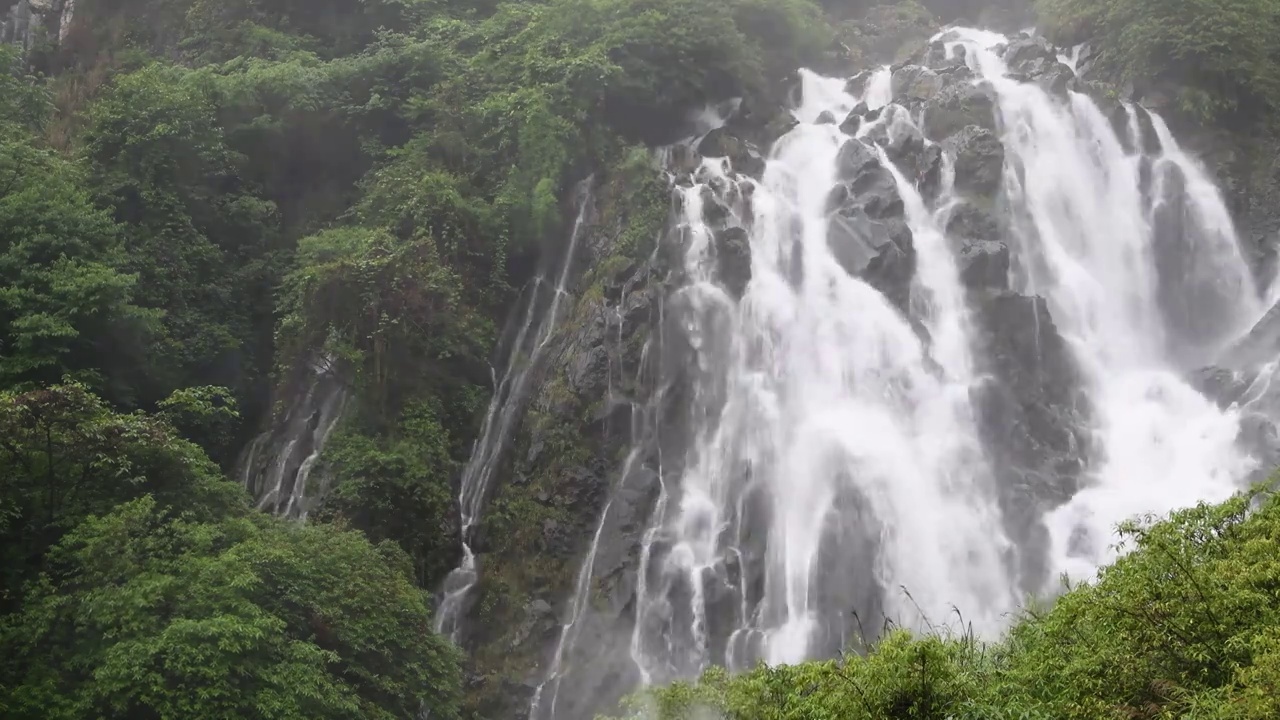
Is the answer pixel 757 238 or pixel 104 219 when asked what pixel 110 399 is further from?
pixel 757 238

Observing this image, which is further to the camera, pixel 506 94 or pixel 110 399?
pixel 506 94

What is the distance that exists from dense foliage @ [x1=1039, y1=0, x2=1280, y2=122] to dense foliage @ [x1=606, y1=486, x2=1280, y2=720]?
21471 millimetres

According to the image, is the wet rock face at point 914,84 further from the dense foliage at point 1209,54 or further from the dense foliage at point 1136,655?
the dense foliage at point 1136,655

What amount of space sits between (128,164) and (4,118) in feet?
11.6

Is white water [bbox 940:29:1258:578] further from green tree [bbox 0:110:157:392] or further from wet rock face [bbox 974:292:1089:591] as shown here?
green tree [bbox 0:110:157:392]

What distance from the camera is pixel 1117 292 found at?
23.4m

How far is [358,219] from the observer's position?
23.3 m

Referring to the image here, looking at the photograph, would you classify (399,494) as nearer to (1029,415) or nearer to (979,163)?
(1029,415)

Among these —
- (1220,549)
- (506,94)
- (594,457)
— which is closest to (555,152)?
(506,94)

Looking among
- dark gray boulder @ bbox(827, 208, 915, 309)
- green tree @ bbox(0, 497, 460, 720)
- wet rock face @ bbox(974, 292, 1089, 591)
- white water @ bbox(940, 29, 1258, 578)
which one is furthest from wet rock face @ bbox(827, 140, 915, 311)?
green tree @ bbox(0, 497, 460, 720)

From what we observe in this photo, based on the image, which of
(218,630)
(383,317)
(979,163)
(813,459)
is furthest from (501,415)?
(979,163)

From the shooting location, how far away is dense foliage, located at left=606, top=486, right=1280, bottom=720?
690cm

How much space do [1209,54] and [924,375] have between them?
13132 millimetres

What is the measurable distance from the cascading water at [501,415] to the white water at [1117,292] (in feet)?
35.5
